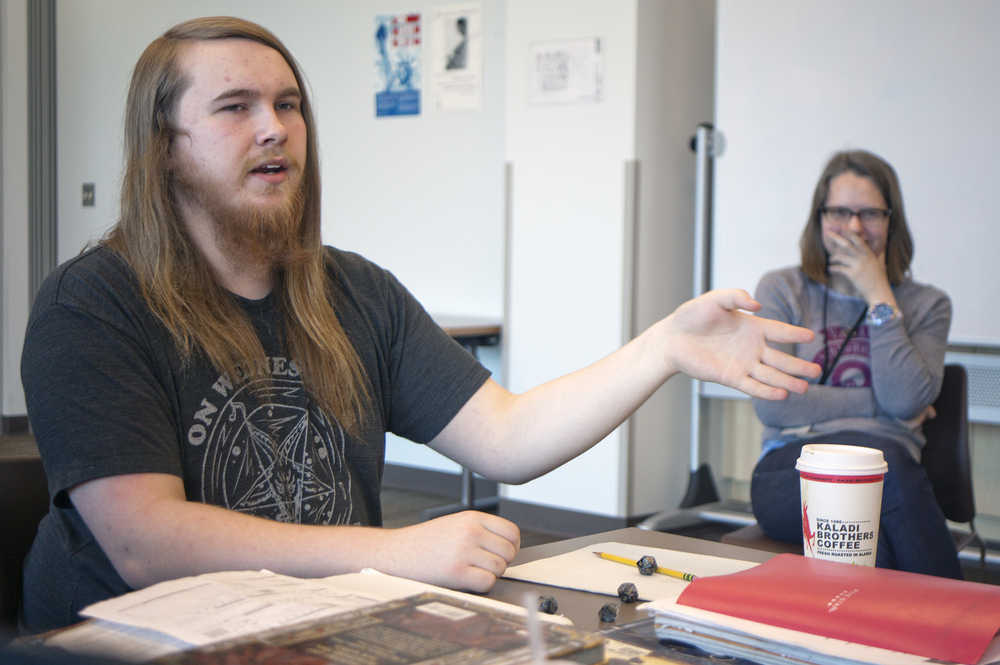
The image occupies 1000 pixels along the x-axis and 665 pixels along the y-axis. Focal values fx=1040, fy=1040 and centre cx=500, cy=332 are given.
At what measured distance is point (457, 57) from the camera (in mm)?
4367

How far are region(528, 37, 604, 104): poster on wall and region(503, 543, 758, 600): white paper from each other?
2831mm

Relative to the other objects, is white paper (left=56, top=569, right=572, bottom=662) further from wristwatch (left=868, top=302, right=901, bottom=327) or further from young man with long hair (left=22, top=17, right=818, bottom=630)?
wristwatch (left=868, top=302, right=901, bottom=327)

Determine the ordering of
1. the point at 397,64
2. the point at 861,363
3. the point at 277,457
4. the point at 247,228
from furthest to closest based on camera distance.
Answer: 1. the point at 397,64
2. the point at 861,363
3. the point at 247,228
4. the point at 277,457

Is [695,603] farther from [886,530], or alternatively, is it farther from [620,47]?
[620,47]

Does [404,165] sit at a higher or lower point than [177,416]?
higher

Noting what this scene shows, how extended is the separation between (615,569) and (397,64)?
3846mm

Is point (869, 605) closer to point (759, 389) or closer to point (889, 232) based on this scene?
point (759, 389)

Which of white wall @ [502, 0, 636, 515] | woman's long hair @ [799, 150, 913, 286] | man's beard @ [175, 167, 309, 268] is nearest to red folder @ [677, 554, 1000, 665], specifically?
man's beard @ [175, 167, 309, 268]

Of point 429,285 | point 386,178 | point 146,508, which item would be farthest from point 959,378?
point 386,178

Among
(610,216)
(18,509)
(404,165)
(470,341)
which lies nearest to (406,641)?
(18,509)

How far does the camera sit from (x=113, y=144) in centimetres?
586

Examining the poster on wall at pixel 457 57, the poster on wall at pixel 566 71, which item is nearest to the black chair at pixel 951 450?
the poster on wall at pixel 566 71

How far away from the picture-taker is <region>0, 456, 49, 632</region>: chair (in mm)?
1163

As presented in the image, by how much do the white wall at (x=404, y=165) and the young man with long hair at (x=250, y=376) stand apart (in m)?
2.85
